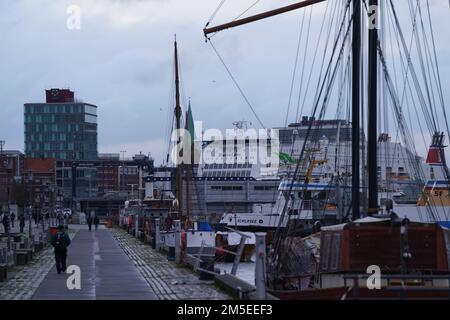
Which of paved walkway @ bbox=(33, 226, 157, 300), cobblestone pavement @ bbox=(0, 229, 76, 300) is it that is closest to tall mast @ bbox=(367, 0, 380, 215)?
paved walkway @ bbox=(33, 226, 157, 300)

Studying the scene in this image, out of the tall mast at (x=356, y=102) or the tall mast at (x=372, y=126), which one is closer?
the tall mast at (x=372, y=126)

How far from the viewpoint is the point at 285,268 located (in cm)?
2761

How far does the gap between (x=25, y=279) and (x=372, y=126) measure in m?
11.3

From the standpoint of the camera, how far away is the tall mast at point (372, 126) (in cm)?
2525

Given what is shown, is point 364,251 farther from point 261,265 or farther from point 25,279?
point 25,279

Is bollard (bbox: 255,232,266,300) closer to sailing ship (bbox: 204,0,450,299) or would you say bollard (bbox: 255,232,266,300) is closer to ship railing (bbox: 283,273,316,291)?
sailing ship (bbox: 204,0,450,299)

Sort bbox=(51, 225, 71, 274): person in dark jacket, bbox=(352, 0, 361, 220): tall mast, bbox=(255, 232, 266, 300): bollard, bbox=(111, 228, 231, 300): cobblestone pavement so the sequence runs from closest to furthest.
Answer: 1. bbox=(255, 232, 266, 300): bollard
2. bbox=(111, 228, 231, 300): cobblestone pavement
3. bbox=(352, 0, 361, 220): tall mast
4. bbox=(51, 225, 71, 274): person in dark jacket

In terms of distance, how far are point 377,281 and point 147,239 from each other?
1626 inches

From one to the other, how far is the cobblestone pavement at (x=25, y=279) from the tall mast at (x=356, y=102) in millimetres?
9787

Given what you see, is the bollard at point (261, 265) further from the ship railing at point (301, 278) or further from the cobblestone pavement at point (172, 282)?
the ship railing at point (301, 278)

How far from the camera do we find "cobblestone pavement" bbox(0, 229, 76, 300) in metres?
23.5

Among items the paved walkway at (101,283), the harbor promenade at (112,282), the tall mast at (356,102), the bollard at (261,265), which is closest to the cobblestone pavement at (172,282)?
the harbor promenade at (112,282)

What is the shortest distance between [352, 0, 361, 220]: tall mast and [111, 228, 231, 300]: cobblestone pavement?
18.0 feet
